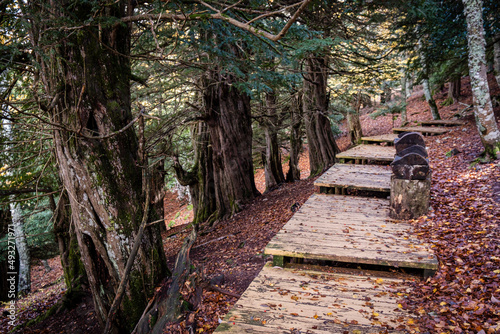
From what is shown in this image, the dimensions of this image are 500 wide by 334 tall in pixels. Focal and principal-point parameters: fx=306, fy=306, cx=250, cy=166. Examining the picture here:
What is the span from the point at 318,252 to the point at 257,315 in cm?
125

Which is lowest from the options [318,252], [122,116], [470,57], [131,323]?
[131,323]

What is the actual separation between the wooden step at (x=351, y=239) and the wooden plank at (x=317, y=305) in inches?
9.9

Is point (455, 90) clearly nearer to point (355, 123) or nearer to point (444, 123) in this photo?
point (444, 123)

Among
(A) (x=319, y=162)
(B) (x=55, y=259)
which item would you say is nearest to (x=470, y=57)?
(A) (x=319, y=162)

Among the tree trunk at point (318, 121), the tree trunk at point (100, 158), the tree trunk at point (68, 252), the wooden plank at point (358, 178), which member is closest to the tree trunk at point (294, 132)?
the tree trunk at point (318, 121)

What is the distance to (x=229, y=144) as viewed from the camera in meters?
9.78

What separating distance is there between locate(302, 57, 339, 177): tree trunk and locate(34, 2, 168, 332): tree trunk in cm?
765

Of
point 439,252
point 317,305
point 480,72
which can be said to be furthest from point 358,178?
point 317,305

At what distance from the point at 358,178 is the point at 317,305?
464 cm

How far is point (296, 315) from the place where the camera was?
3.01 metres

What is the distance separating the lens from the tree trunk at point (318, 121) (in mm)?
11388

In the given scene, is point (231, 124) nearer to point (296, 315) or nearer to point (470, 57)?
point (470, 57)

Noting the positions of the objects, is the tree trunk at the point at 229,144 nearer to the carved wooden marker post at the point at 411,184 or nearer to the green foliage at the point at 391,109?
the carved wooden marker post at the point at 411,184

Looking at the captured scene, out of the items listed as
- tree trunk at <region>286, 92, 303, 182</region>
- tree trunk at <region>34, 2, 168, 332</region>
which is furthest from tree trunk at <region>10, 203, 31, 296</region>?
tree trunk at <region>286, 92, 303, 182</region>
